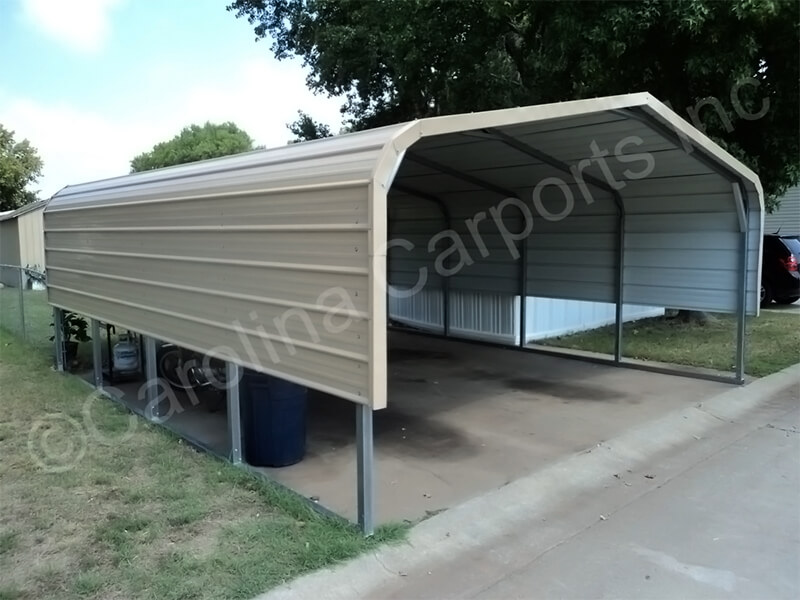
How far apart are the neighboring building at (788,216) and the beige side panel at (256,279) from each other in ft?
67.5

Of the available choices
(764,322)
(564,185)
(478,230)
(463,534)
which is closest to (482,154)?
(564,185)

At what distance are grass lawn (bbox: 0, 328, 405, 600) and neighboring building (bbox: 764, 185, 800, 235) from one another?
21189 mm

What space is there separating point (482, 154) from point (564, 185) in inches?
68.8

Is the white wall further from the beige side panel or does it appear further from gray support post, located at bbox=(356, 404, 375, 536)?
gray support post, located at bbox=(356, 404, 375, 536)

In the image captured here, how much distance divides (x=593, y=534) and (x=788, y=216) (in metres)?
21.3

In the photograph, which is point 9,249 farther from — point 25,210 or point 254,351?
point 254,351

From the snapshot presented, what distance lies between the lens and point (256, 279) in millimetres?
4504

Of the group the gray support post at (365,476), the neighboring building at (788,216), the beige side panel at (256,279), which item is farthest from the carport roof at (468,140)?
the neighboring building at (788,216)

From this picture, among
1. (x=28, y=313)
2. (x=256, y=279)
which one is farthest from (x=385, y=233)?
(x=28, y=313)

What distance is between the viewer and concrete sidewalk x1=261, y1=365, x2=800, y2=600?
3271 mm

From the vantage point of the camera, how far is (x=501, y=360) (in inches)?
367

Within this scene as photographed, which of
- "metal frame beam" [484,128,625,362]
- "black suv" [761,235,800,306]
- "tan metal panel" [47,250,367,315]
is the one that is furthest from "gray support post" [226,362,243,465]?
"black suv" [761,235,800,306]

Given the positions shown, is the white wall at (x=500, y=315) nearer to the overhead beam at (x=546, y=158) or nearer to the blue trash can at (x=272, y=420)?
the overhead beam at (x=546, y=158)

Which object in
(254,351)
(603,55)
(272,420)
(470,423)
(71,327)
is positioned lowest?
(470,423)
